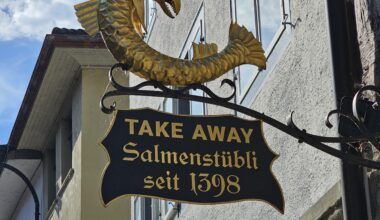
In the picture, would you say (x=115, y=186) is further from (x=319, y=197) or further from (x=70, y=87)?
(x=70, y=87)

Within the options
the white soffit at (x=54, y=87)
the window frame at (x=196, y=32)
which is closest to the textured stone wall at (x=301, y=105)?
the window frame at (x=196, y=32)

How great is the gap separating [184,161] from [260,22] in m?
3.93

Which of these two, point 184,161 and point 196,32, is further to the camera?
point 196,32

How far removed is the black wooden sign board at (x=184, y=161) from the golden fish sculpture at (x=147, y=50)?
32cm

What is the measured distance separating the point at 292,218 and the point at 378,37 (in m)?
2.12

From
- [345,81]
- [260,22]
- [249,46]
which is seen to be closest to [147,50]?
[249,46]

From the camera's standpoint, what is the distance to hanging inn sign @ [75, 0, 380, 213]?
5.80 metres

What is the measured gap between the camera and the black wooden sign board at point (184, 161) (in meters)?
5.81

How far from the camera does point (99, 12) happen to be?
597 centimetres

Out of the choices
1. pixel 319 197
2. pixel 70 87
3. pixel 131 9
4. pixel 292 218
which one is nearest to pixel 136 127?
pixel 131 9

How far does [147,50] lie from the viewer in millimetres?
5867

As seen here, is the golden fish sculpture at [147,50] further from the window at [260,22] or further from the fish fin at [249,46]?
the window at [260,22]

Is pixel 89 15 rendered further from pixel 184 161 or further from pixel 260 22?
pixel 260 22

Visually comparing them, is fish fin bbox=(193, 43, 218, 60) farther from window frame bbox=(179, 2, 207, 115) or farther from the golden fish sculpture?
window frame bbox=(179, 2, 207, 115)
